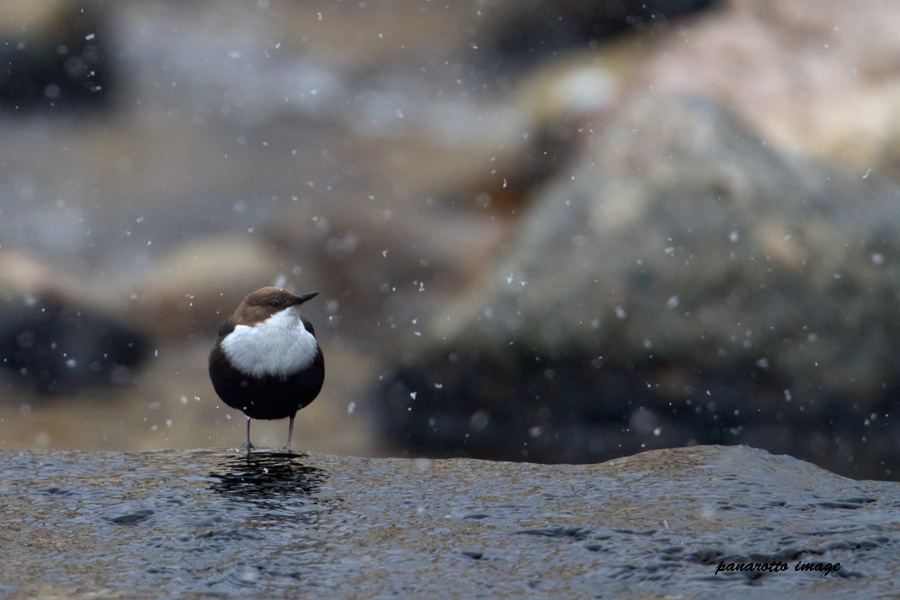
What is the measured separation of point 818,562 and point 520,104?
10.8 m

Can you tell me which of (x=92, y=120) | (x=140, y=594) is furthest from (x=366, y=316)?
(x=140, y=594)

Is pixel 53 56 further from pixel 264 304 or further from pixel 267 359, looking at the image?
pixel 267 359

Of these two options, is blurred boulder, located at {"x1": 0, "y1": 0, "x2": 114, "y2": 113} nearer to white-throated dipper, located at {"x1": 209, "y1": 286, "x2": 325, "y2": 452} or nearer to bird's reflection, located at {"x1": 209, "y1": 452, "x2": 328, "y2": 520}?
white-throated dipper, located at {"x1": 209, "y1": 286, "x2": 325, "y2": 452}

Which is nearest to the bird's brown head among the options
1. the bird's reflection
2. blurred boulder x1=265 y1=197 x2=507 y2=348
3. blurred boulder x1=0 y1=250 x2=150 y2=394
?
the bird's reflection

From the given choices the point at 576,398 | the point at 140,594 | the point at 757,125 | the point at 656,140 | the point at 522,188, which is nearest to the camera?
the point at 140,594

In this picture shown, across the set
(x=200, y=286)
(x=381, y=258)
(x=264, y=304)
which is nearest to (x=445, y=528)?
(x=264, y=304)

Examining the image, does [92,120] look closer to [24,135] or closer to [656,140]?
[24,135]

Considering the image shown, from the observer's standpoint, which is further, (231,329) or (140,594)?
(231,329)

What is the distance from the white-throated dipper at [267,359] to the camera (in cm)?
392

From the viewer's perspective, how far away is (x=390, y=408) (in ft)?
23.9

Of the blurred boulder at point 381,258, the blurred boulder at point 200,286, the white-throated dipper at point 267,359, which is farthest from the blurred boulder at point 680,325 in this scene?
the blurred boulder at point 200,286

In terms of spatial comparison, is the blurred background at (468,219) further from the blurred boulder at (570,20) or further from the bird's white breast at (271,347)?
the bird's white breast at (271,347)

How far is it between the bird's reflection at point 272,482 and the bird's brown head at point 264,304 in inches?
26.6

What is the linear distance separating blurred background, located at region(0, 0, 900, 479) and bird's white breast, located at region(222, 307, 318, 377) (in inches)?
105
